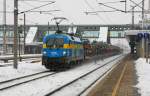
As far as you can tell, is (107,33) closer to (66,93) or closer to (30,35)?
(30,35)

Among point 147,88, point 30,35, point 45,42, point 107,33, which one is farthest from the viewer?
point 30,35

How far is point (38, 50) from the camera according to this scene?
105188 millimetres

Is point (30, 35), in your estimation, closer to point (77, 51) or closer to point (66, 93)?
point (77, 51)

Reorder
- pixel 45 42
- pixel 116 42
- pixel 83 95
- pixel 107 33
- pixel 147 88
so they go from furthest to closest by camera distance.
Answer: pixel 116 42, pixel 107 33, pixel 45 42, pixel 147 88, pixel 83 95

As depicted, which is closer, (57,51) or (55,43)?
(57,51)

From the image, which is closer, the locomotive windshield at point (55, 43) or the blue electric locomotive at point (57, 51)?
the blue electric locomotive at point (57, 51)

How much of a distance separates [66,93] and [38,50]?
8746 cm

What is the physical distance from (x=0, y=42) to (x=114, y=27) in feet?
109

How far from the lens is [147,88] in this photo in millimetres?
19672

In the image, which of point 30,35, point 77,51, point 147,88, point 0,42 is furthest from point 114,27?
point 147,88

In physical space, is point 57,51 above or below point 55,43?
below

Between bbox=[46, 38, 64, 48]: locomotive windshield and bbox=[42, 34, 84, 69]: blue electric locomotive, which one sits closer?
bbox=[42, 34, 84, 69]: blue electric locomotive

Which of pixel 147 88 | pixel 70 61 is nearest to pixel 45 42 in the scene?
pixel 70 61

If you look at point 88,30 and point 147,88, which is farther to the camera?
point 88,30
